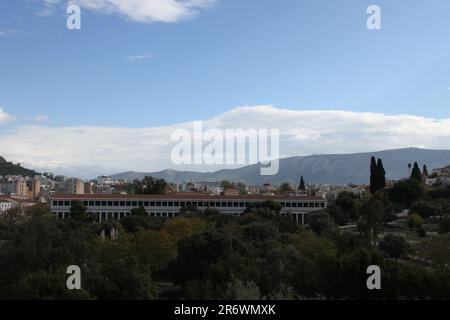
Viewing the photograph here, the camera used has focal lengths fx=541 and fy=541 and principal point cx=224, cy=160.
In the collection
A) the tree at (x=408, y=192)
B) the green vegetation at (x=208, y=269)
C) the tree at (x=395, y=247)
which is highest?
the tree at (x=408, y=192)

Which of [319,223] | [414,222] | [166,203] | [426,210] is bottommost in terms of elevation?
[319,223]

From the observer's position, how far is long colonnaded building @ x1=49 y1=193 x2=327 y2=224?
264 feet

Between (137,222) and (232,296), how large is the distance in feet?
118

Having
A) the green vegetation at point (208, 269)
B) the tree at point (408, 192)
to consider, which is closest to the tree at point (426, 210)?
the tree at point (408, 192)

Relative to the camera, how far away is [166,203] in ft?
269

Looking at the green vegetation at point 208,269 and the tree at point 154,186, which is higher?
the tree at point 154,186

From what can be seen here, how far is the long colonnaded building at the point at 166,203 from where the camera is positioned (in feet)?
264

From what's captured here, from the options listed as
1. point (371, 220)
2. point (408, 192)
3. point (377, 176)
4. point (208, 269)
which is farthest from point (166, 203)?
point (208, 269)

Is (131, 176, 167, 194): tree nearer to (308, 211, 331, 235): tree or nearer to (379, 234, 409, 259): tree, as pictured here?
(308, 211, 331, 235): tree

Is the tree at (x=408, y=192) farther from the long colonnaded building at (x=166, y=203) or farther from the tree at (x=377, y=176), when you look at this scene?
the long colonnaded building at (x=166, y=203)

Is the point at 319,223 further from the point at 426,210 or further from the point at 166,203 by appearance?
the point at 166,203

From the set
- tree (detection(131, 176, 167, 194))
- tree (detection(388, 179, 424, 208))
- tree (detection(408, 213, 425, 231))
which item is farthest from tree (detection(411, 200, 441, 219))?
tree (detection(131, 176, 167, 194))

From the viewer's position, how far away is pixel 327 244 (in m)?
32.1
